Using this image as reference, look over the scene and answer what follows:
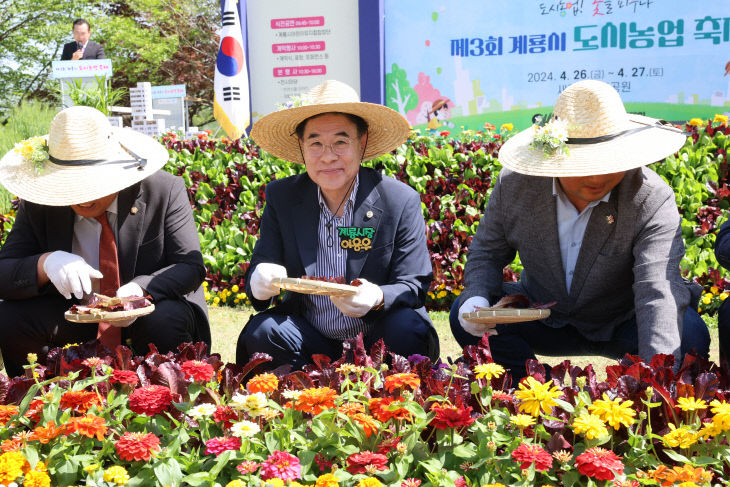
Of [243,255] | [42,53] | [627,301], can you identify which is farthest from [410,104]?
[42,53]

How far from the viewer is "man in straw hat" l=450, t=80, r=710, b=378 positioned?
89.1 inches

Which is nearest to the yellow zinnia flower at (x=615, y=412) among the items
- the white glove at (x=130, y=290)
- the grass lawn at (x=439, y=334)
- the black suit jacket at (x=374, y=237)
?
the black suit jacket at (x=374, y=237)

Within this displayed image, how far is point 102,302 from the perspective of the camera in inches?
88.6

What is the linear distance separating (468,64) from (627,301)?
225 inches

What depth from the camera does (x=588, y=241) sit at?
2.48 m

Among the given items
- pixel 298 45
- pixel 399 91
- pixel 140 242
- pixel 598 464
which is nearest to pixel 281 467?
pixel 598 464

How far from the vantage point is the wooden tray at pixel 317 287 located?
2.14m

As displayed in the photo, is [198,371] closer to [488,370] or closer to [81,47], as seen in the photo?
[488,370]

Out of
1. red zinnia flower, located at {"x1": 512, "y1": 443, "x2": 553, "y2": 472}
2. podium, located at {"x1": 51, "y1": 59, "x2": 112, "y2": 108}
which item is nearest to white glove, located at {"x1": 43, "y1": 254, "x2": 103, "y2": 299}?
red zinnia flower, located at {"x1": 512, "y1": 443, "x2": 553, "y2": 472}

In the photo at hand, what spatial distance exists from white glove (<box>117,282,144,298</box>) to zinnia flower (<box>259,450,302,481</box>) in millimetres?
1301

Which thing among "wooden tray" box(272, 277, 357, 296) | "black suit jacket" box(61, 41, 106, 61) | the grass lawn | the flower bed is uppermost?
"black suit jacket" box(61, 41, 106, 61)

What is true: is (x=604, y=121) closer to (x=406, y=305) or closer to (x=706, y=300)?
(x=406, y=305)

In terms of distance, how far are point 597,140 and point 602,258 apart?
0.44 meters

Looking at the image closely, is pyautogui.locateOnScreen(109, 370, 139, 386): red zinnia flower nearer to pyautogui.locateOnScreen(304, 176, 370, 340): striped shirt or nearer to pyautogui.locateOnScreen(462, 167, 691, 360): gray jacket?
pyautogui.locateOnScreen(304, 176, 370, 340): striped shirt
